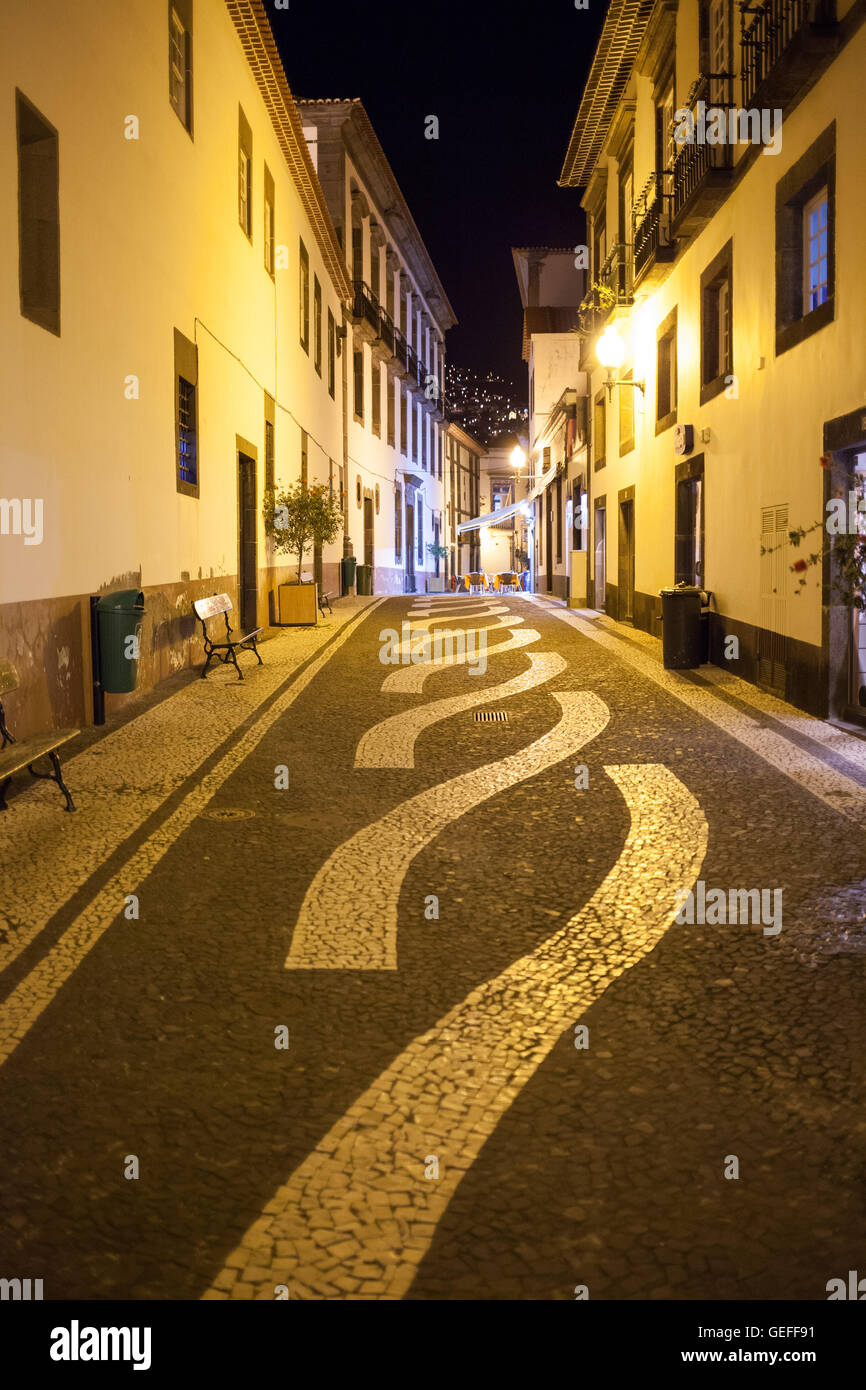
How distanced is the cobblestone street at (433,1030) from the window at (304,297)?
54.7ft

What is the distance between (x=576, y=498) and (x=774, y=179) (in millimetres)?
17854

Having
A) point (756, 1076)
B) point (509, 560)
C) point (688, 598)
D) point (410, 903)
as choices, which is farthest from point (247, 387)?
point (509, 560)

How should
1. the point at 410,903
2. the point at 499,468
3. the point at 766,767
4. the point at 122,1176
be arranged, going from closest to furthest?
the point at 122,1176, the point at 410,903, the point at 766,767, the point at 499,468

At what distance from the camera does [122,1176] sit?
2.99m

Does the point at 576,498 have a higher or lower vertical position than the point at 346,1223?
higher

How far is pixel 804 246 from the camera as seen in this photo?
11.0 meters

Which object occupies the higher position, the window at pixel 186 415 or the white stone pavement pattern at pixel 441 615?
the window at pixel 186 415

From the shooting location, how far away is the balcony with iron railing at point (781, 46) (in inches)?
363

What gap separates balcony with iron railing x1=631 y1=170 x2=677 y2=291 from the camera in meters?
16.0

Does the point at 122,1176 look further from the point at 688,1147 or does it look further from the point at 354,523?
the point at 354,523

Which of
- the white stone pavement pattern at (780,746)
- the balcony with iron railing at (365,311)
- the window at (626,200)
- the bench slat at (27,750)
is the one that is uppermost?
the balcony with iron railing at (365,311)

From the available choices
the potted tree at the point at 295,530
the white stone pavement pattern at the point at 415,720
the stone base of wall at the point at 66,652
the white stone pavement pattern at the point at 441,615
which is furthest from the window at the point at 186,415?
the white stone pavement pattern at the point at 441,615

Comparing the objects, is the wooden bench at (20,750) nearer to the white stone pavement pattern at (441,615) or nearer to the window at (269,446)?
the white stone pavement pattern at (441,615)

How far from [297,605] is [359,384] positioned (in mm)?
15764
